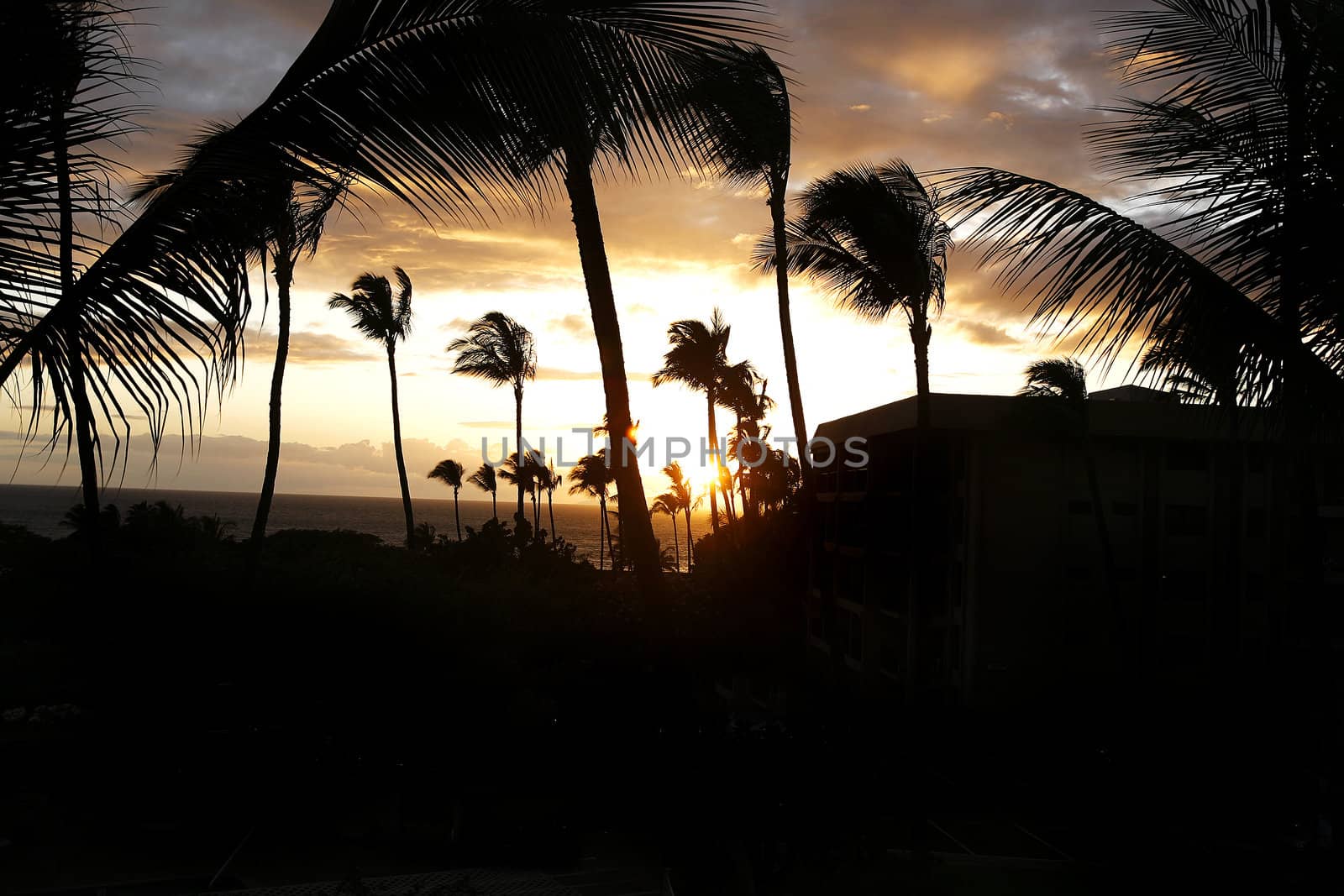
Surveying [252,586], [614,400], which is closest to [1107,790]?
[614,400]

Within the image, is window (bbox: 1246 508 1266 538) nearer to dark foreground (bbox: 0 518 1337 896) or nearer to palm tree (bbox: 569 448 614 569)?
dark foreground (bbox: 0 518 1337 896)

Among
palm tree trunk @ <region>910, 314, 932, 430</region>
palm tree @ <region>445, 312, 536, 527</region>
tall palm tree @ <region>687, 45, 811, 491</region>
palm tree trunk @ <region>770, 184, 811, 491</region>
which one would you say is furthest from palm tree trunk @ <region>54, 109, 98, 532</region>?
palm tree @ <region>445, 312, 536, 527</region>

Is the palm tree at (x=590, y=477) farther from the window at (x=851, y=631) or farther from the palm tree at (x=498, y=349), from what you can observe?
the window at (x=851, y=631)

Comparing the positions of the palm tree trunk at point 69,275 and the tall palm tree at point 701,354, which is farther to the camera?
the tall palm tree at point 701,354

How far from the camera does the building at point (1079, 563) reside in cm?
1538

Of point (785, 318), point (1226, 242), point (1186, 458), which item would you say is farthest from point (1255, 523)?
point (1226, 242)

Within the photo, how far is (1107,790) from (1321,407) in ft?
28.4

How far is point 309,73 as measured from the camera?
7.13 feet

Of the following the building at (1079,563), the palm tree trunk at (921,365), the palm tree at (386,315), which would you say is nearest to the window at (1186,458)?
the building at (1079,563)

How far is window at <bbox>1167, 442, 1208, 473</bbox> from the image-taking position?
52.1 feet

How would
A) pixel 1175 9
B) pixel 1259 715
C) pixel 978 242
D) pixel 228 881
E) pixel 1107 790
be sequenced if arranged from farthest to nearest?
pixel 1259 715
pixel 1107 790
pixel 228 881
pixel 1175 9
pixel 978 242

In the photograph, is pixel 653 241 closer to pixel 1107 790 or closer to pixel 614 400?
pixel 614 400

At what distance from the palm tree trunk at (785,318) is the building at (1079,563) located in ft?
8.69

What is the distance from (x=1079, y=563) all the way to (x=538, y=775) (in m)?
11.7
